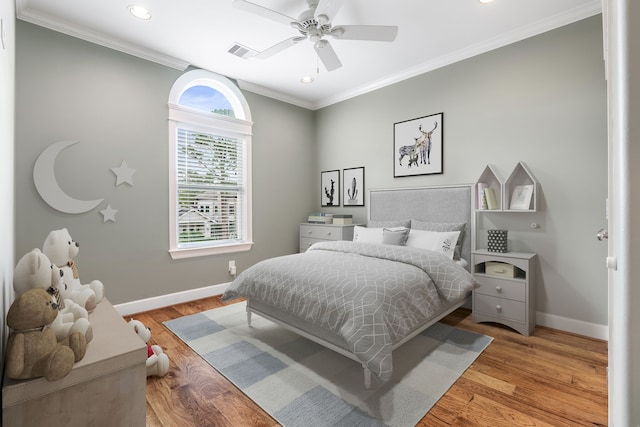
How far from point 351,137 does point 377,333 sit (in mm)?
3179

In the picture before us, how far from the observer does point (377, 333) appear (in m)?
1.65

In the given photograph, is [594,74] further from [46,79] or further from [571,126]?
[46,79]

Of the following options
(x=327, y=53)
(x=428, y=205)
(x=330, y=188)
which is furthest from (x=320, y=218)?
(x=327, y=53)

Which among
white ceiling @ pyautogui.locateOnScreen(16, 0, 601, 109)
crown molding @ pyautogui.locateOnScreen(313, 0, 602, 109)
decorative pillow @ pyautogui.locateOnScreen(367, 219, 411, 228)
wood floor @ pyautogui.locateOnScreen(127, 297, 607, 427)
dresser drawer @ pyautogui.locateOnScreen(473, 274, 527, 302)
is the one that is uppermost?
white ceiling @ pyautogui.locateOnScreen(16, 0, 601, 109)

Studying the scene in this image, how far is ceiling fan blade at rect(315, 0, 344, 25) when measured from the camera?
2021 mm

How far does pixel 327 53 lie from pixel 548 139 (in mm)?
2094

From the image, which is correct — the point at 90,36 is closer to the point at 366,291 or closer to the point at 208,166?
the point at 208,166

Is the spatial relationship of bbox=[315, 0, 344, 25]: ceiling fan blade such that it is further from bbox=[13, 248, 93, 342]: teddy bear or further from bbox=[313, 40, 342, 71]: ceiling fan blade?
bbox=[13, 248, 93, 342]: teddy bear

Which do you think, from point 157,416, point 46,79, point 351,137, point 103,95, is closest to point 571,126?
point 351,137

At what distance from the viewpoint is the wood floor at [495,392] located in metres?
1.56

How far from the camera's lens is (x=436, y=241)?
2.91 metres

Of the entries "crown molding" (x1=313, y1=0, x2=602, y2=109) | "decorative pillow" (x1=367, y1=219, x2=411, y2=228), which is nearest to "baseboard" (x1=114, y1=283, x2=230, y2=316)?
"decorative pillow" (x1=367, y1=219, x2=411, y2=228)

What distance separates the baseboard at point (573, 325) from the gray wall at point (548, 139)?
0.04m

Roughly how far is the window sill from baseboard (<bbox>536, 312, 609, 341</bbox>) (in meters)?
3.27
